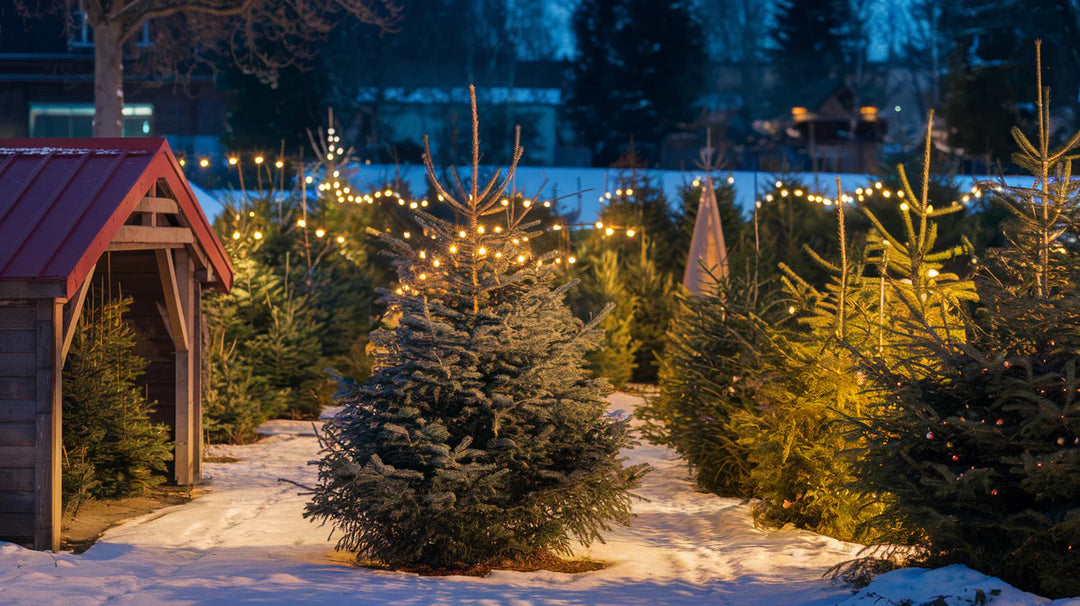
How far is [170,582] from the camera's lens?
7.24 m

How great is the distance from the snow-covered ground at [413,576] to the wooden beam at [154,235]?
2.36 metres

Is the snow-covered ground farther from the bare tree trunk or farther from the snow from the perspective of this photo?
the bare tree trunk

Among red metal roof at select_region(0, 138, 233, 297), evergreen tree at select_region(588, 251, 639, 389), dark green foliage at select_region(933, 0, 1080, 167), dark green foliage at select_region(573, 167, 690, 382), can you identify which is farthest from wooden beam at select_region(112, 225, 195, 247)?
dark green foliage at select_region(933, 0, 1080, 167)

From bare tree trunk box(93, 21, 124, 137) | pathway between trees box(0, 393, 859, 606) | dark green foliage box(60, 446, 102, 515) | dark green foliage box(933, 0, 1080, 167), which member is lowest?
pathway between trees box(0, 393, 859, 606)

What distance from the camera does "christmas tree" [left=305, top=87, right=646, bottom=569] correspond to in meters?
7.66

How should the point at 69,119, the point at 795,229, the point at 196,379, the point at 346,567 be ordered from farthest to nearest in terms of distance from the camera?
the point at 69,119 < the point at 795,229 < the point at 196,379 < the point at 346,567

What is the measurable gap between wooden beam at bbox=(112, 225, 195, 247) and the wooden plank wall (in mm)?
1052

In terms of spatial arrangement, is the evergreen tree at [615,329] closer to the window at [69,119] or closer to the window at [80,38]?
the window at [80,38]

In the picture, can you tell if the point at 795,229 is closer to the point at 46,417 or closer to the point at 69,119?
the point at 46,417

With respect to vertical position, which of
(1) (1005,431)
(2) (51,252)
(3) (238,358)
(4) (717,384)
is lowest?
(3) (238,358)

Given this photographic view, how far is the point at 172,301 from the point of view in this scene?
35.1 feet

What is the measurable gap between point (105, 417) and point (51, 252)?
6.77 feet

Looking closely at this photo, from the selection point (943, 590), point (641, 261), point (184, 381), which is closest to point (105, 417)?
point (184, 381)

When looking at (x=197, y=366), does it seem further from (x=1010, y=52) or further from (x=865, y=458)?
(x=1010, y=52)
